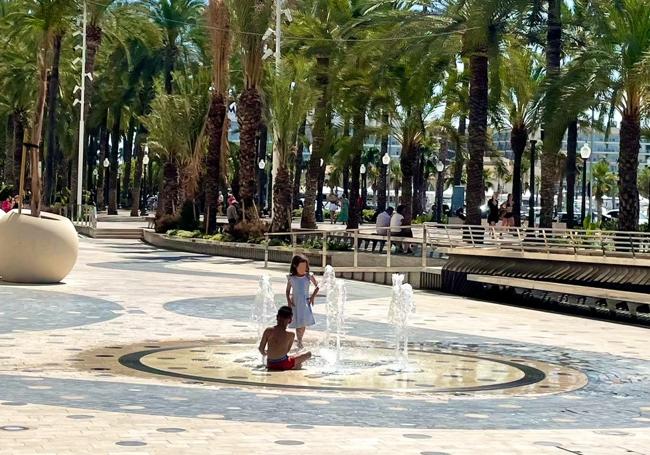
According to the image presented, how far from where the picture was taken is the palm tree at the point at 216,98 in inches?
1604

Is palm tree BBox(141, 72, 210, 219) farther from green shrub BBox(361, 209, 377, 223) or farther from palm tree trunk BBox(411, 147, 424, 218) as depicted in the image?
palm tree trunk BBox(411, 147, 424, 218)

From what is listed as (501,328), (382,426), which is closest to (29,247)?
(501,328)

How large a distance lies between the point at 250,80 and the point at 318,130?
14.9 feet

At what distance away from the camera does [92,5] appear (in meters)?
53.9

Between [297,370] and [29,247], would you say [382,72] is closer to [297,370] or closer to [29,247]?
[29,247]

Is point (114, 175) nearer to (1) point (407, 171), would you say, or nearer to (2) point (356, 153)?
(1) point (407, 171)


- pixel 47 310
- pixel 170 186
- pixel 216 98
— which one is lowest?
pixel 47 310

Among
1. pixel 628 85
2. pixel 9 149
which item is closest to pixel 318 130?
pixel 628 85

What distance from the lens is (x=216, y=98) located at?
42406 mm

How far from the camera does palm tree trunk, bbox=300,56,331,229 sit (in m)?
42.3

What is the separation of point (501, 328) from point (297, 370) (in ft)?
21.4

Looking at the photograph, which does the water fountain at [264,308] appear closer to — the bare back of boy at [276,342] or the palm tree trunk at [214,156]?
the bare back of boy at [276,342]

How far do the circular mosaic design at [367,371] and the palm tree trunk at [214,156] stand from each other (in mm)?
27813

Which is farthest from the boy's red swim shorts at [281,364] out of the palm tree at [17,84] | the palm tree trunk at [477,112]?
the palm tree at [17,84]
